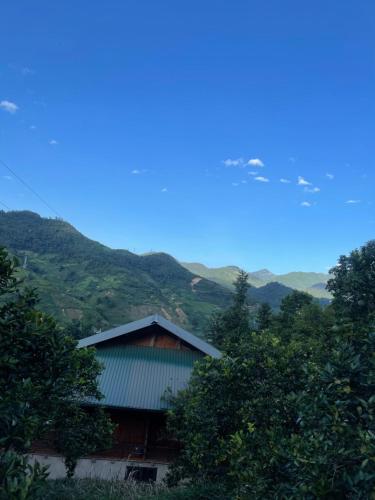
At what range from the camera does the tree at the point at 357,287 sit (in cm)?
1316

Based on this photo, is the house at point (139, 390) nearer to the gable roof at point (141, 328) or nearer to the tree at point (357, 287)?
the gable roof at point (141, 328)

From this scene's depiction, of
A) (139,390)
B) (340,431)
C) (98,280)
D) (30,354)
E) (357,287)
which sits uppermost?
(98,280)

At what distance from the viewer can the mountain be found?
9769 centimetres

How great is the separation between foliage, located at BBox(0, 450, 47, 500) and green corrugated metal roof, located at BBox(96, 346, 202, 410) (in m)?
15.3

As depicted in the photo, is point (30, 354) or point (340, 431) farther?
point (30, 354)

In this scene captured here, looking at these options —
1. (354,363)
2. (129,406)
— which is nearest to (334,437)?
(354,363)

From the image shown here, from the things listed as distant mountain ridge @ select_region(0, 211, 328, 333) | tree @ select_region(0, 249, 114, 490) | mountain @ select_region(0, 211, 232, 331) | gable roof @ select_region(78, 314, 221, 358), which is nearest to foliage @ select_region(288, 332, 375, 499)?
tree @ select_region(0, 249, 114, 490)

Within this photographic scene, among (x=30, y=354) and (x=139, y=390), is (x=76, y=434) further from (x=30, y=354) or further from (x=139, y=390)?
(x=139, y=390)

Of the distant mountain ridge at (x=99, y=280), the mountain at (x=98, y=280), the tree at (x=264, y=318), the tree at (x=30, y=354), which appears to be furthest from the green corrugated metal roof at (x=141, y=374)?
the mountain at (x=98, y=280)

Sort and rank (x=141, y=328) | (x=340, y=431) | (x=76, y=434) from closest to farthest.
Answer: (x=340, y=431) → (x=76, y=434) → (x=141, y=328)

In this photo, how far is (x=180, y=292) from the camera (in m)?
142

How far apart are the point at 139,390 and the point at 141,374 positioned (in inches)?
49.6

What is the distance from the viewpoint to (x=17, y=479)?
4.34 metres

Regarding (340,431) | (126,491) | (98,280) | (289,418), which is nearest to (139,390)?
(126,491)
